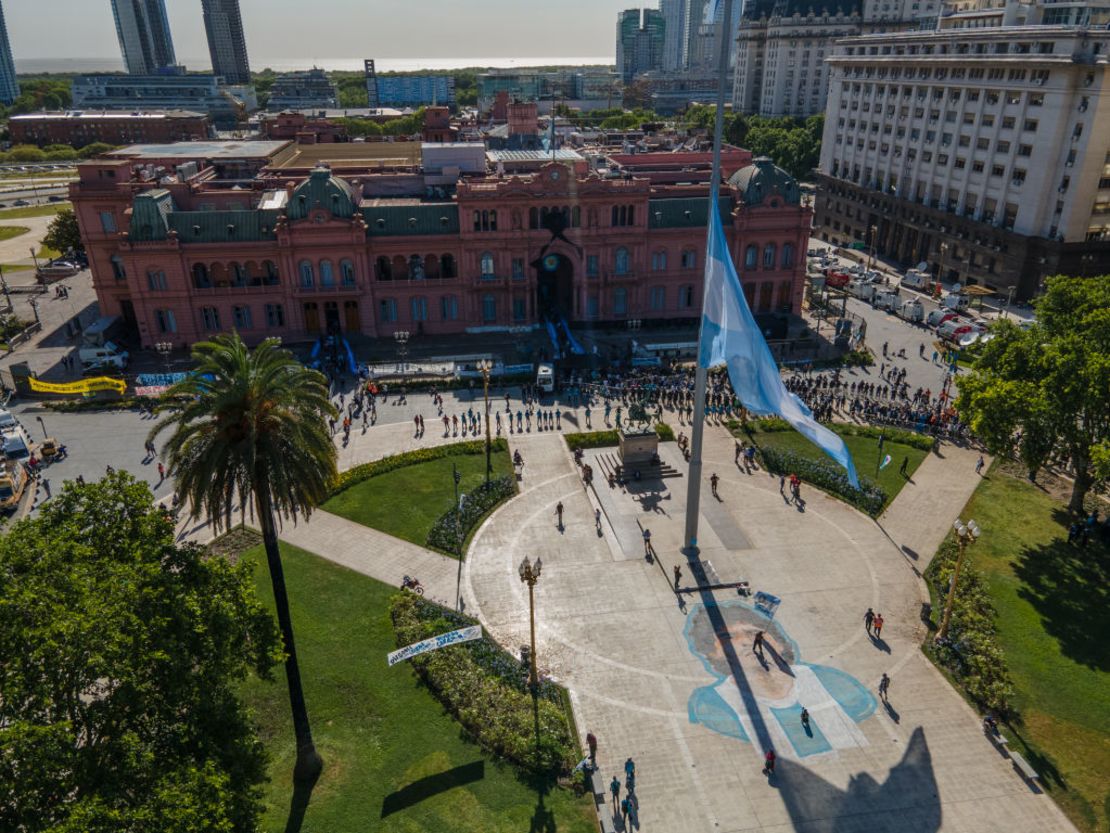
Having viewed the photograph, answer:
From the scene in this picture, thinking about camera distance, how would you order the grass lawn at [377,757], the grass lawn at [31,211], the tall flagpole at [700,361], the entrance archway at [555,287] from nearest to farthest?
the grass lawn at [377,757] < the tall flagpole at [700,361] < the entrance archway at [555,287] < the grass lawn at [31,211]

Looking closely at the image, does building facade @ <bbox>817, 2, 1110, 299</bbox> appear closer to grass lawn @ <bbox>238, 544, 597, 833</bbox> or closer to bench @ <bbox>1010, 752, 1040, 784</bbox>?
bench @ <bbox>1010, 752, 1040, 784</bbox>

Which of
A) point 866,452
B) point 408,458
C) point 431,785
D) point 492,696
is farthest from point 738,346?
point 408,458

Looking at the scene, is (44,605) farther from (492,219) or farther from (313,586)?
(492,219)

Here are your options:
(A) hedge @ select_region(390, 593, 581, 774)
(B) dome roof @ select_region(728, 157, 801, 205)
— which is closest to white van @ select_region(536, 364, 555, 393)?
(B) dome roof @ select_region(728, 157, 801, 205)

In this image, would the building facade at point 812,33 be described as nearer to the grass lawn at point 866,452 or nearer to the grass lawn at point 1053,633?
the grass lawn at point 866,452

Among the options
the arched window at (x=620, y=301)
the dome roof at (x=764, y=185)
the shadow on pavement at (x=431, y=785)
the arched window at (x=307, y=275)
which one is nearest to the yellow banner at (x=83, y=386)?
the arched window at (x=307, y=275)

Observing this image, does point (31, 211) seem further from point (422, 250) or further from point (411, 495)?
point (411, 495)
